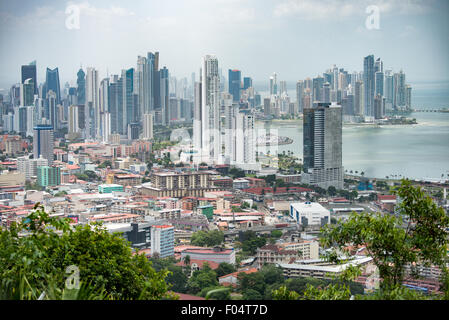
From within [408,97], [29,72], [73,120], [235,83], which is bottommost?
[73,120]

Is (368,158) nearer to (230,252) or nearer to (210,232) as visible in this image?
(210,232)

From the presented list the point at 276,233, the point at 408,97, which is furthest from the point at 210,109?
the point at 276,233

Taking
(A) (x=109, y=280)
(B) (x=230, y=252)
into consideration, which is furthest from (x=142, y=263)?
(B) (x=230, y=252)

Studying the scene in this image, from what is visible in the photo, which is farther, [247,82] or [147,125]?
[147,125]

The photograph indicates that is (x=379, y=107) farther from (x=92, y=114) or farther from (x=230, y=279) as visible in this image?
(x=230, y=279)

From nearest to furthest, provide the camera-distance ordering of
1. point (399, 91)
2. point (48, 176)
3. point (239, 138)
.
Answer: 1. point (48, 176)
2. point (399, 91)
3. point (239, 138)

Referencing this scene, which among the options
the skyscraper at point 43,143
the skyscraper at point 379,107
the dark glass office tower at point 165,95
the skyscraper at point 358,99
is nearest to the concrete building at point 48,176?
the skyscraper at point 43,143

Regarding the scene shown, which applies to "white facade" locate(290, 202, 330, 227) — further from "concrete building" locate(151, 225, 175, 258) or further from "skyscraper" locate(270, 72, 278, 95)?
"skyscraper" locate(270, 72, 278, 95)
